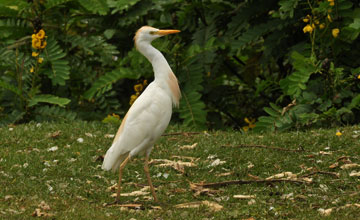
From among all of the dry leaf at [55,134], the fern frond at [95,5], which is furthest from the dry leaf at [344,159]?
the fern frond at [95,5]

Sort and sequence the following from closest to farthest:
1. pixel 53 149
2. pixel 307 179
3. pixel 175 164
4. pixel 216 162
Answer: pixel 307 179 < pixel 175 164 < pixel 216 162 < pixel 53 149

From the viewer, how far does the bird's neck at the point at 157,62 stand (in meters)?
6.12

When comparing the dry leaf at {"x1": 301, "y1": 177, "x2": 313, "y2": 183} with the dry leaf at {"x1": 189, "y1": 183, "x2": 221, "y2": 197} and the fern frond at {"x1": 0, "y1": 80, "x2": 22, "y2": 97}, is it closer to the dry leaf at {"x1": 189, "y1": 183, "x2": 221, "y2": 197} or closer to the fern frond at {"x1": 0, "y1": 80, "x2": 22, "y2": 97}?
the dry leaf at {"x1": 189, "y1": 183, "x2": 221, "y2": 197}

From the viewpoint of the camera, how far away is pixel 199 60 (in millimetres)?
9961

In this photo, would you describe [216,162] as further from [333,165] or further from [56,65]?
[56,65]

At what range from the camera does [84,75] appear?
10.9m

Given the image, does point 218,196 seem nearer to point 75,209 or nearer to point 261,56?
point 75,209

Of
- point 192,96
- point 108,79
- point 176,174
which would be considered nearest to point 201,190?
point 176,174

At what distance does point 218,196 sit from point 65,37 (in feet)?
18.4

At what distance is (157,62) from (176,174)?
136cm

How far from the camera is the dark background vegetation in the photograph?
8883mm

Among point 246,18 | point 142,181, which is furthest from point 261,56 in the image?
point 142,181

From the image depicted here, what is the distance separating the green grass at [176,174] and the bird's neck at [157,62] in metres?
1.14

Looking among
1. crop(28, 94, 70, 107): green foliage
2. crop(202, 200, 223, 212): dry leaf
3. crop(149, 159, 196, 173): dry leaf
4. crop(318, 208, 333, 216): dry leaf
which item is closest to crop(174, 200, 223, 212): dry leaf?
crop(202, 200, 223, 212): dry leaf
